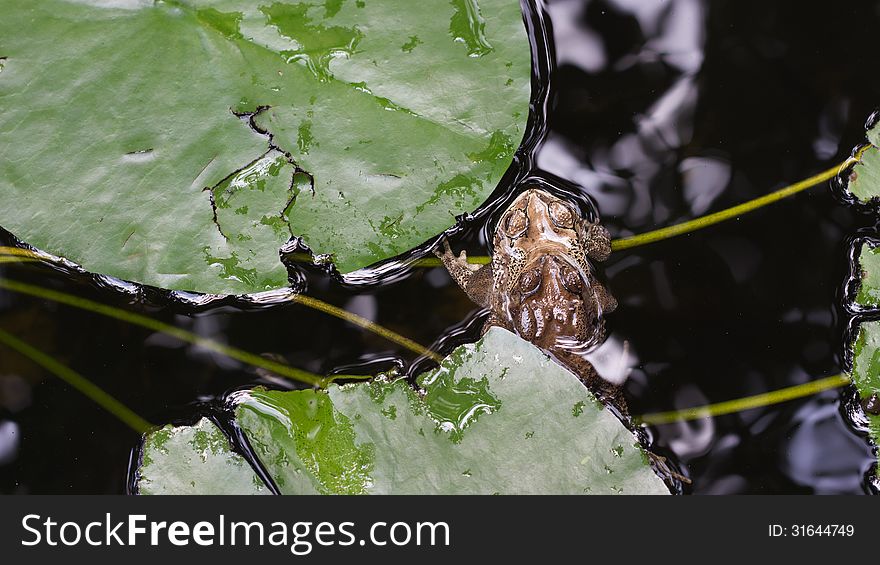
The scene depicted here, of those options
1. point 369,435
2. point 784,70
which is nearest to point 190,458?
point 369,435

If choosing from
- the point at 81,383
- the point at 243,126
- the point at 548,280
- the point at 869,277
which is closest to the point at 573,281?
the point at 548,280

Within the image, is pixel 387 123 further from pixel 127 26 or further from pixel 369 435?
pixel 369 435

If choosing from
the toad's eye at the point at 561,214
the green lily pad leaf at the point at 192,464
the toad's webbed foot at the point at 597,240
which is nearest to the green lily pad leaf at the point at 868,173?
the toad's webbed foot at the point at 597,240

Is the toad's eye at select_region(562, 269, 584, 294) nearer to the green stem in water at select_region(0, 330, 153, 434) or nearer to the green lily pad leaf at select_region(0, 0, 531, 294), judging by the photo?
the green lily pad leaf at select_region(0, 0, 531, 294)

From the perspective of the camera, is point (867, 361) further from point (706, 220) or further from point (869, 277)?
point (706, 220)

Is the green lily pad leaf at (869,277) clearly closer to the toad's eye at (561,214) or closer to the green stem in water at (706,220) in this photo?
the green stem in water at (706,220)

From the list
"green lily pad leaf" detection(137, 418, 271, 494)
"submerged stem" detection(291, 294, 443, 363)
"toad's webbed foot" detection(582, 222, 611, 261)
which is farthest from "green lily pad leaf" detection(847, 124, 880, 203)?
"green lily pad leaf" detection(137, 418, 271, 494)
